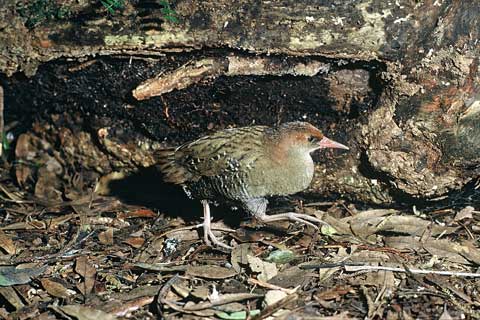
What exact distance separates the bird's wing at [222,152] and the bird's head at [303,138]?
0.61ft

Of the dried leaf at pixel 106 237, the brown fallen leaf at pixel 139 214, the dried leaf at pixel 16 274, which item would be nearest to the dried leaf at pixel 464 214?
the brown fallen leaf at pixel 139 214

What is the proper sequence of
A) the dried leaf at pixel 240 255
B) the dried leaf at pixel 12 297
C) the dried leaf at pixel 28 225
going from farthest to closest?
the dried leaf at pixel 28 225 < the dried leaf at pixel 240 255 < the dried leaf at pixel 12 297

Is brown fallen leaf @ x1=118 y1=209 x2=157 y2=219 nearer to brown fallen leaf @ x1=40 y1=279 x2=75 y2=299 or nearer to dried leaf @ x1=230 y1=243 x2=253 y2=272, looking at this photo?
dried leaf @ x1=230 y1=243 x2=253 y2=272

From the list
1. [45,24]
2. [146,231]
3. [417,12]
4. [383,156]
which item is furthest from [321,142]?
[45,24]

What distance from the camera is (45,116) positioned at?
21.5 feet

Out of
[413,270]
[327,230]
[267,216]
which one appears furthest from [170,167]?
[413,270]

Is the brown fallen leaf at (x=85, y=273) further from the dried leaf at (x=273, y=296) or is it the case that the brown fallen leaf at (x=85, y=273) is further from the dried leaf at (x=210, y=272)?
the dried leaf at (x=273, y=296)

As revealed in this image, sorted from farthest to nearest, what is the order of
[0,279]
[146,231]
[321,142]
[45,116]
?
[45,116]
[146,231]
[321,142]
[0,279]

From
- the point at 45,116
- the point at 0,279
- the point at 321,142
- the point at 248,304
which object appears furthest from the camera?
the point at 45,116

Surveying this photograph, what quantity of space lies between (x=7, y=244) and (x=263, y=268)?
1972mm

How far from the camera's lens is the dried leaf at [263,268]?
4.93 m

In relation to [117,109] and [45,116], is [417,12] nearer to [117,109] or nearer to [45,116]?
[117,109]

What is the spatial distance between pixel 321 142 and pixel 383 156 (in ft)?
1.71

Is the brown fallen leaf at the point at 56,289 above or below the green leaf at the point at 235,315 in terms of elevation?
below
